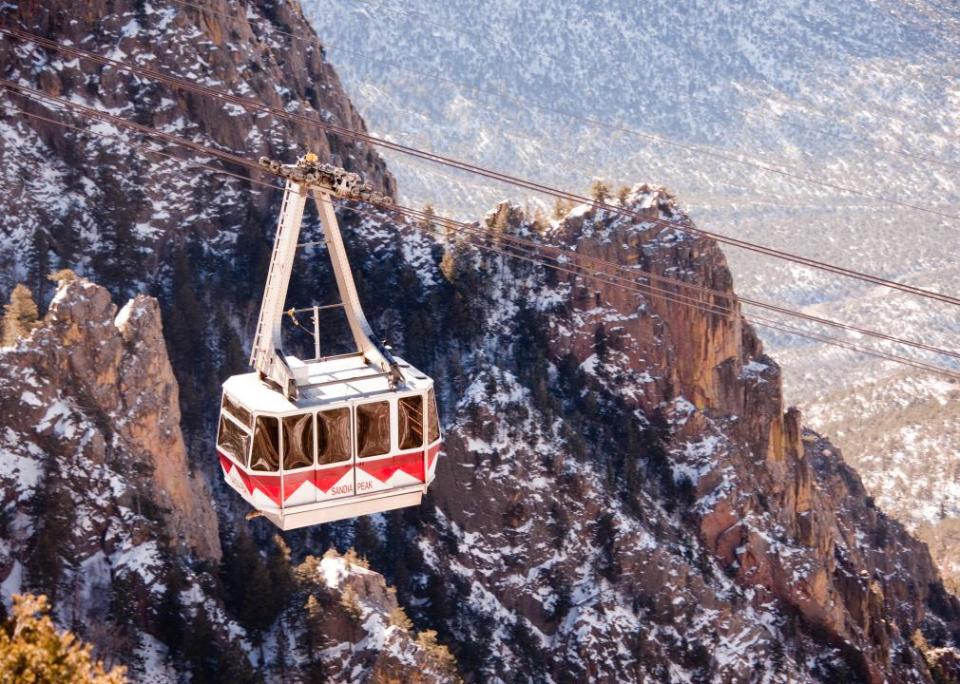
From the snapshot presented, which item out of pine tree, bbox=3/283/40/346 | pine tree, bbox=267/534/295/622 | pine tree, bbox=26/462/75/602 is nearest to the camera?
pine tree, bbox=26/462/75/602

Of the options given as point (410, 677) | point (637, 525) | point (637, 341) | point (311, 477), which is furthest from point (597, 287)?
point (311, 477)

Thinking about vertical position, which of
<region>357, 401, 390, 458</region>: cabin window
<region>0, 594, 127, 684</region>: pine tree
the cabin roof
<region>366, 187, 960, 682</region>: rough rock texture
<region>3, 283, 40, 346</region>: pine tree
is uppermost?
the cabin roof

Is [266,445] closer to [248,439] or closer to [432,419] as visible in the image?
[248,439]

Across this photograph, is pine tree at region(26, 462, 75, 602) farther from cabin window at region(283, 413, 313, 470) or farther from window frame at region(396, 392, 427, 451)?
window frame at region(396, 392, 427, 451)

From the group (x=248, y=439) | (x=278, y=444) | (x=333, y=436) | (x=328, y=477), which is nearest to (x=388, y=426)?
(x=333, y=436)

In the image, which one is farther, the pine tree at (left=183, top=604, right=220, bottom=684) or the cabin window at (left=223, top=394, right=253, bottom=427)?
the pine tree at (left=183, top=604, right=220, bottom=684)

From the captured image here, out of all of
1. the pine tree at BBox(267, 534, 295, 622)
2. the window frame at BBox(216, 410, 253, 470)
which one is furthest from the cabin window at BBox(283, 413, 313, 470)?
the pine tree at BBox(267, 534, 295, 622)

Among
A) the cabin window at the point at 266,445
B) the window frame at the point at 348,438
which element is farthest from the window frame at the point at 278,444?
the window frame at the point at 348,438
